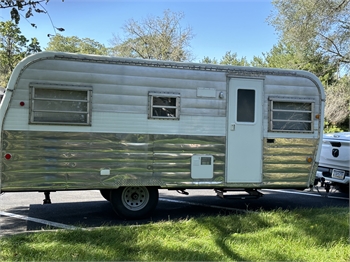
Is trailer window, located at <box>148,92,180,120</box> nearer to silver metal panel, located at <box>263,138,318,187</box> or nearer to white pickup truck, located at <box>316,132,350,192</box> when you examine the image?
silver metal panel, located at <box>263,138,318,187</box>

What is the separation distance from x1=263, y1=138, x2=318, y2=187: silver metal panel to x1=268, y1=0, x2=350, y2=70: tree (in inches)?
483

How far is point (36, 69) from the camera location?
5844 mm

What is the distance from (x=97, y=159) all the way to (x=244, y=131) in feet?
9.48

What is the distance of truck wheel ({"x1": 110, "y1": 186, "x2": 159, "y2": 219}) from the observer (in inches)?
252

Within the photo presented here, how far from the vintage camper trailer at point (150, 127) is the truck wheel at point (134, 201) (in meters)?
0.02

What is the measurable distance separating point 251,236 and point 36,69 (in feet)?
14.5

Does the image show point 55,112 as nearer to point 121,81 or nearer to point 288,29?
point 121,81

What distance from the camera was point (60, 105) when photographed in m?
6.03

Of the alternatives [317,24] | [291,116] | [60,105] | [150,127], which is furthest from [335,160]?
[317,24]

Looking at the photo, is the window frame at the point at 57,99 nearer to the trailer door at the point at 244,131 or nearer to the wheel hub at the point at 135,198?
the wheel hub at the point at 135,198

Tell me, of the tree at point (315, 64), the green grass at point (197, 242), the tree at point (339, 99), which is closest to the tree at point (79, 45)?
the tree at point (315, 64)

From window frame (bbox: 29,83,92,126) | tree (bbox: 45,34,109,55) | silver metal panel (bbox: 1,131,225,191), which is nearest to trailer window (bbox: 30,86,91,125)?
window frame (bbox: 29,83,92,126)

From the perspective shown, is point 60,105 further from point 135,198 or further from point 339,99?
point 339,99

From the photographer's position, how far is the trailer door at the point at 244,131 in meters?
6.76
